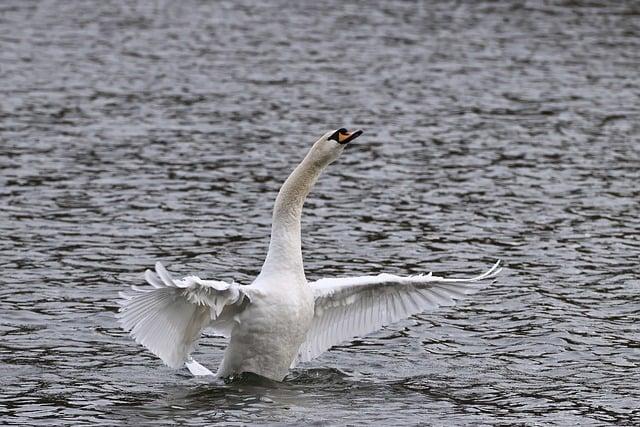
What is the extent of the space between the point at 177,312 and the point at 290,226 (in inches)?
53.8

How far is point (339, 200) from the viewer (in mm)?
21312

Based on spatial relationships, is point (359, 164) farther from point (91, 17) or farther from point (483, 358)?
point (91, 17)

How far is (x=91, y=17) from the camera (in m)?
42.1

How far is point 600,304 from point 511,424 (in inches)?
178

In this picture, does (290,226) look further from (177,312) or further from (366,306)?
(366,306)

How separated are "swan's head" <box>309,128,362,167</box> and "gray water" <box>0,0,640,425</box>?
2274 millimetres

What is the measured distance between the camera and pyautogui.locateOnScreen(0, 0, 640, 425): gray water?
12.9 m

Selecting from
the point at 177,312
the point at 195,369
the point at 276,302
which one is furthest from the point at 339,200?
the point at 177,312

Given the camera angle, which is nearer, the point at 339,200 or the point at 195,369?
the point at 195,369

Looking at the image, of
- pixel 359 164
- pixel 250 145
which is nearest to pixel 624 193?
pixel 359 164

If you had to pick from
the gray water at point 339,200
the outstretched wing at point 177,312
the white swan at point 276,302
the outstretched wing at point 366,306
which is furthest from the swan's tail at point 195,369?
the outstretched wing at point 366,306

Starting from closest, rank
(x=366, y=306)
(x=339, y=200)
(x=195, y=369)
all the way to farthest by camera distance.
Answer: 1. (x=195, y=369)
2. (x=366, y=306)
3. (x=339, y=200)

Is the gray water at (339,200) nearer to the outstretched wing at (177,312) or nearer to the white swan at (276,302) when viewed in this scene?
the white swan at (276,302)

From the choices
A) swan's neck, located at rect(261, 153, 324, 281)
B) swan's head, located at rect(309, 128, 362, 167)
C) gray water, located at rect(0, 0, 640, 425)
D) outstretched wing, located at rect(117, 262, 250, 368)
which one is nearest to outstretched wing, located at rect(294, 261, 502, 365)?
gray water, located at rect(0, 0, 640, 425)
